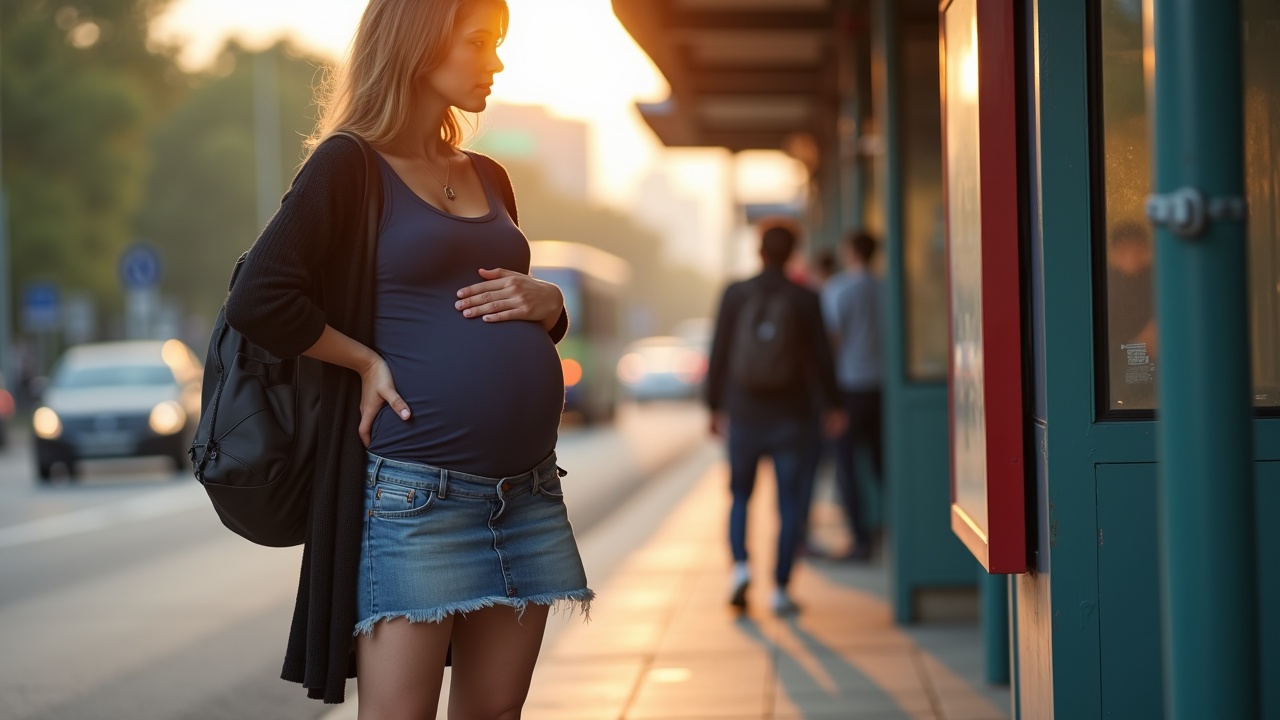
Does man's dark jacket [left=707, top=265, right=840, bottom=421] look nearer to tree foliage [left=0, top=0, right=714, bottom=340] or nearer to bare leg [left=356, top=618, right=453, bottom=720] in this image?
bare leg [left=356, top=618, right=453, bottom=720]

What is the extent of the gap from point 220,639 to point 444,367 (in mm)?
5117

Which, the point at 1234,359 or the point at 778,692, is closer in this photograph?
the point at 1234,359

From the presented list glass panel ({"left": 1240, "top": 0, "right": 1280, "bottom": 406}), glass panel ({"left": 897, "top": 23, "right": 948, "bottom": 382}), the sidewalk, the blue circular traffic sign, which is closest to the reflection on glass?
glass panel ({"left": 1240, "top": 0, "right": 1280, "bottom": 406})

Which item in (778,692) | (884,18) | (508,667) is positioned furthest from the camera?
(884,18)

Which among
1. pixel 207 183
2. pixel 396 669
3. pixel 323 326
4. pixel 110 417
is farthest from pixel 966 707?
pixel 207 183

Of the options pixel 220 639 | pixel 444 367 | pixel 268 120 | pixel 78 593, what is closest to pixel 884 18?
pixel 220 639

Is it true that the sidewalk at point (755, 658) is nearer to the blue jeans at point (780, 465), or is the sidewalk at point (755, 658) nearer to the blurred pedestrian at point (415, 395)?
the blue jeans at point (780, 465)

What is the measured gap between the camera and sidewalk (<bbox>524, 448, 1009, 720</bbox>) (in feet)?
17.6

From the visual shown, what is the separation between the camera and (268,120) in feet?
163

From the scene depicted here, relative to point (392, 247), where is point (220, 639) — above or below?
below

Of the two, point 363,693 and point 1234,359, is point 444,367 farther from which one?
point 1234,359

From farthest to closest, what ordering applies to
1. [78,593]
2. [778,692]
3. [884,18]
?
[78,593]
[884,18]
[778,692]

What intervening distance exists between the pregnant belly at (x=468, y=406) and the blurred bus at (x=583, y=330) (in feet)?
77.4

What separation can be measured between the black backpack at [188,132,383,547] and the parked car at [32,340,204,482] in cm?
1483
